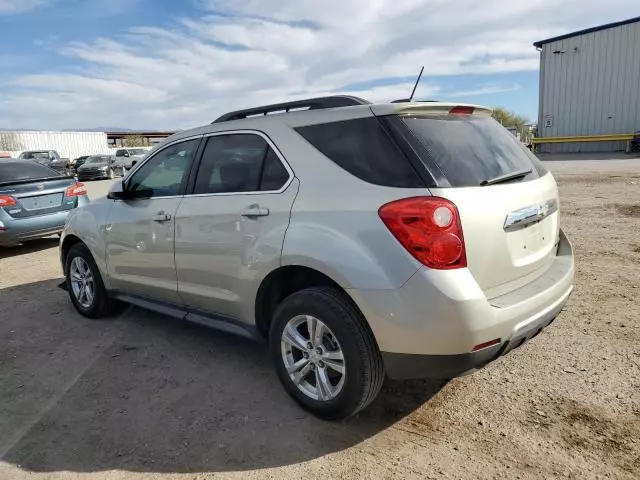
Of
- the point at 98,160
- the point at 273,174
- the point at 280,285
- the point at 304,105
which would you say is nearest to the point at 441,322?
the point at 280,285

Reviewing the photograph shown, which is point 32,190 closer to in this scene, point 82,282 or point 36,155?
point 82,282

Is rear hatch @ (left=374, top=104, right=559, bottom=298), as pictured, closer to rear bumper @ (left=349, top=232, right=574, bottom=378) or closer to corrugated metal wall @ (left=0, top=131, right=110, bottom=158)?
rear bumper @ (left=349, top=232, right=574, bottom=378)

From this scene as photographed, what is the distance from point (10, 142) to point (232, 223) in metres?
53.6

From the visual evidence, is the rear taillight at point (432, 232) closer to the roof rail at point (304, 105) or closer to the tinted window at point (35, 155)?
the roof rail at point (304, 105)

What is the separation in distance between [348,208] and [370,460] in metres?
1.32

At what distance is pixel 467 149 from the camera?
2.81 m

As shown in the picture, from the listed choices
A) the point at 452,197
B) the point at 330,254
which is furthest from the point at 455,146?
the point at 330,254

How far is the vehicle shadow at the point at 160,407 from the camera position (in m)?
2.73

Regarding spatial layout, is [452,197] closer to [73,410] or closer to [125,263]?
[73,410]

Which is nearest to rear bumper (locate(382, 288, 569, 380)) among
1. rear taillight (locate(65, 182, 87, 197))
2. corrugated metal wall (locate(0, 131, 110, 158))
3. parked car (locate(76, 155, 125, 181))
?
rear taillight (locate(65, 182, 87, 197))

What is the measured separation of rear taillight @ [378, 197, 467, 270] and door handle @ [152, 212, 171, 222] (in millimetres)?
2009

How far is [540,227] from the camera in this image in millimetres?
3006

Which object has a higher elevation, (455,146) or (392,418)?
Result: (455,146)

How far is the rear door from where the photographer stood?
10.2ft
